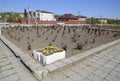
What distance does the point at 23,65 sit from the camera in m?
4.50

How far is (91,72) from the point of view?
4016 millimetres

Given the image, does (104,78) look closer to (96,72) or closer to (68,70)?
(96,72)

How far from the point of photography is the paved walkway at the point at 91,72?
3.65m

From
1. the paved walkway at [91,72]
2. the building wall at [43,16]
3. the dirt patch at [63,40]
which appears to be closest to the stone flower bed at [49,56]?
the paved walkway at [91,72]

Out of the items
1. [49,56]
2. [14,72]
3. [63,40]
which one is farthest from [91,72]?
[63,40]

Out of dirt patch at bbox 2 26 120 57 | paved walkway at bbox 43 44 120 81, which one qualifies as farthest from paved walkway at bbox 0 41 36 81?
dirt patch at bbox 2 26 120 57

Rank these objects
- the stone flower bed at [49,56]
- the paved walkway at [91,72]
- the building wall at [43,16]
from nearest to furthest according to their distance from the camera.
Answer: the paved walkway at [91,72] → the stone flower bed at [49,56] → the building wall at [43,16]

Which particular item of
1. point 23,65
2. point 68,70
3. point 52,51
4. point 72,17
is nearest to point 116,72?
point 68,70

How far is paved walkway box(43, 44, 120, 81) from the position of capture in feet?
12.0

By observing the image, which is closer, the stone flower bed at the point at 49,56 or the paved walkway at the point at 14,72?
the paved walkway at the point at 14,72

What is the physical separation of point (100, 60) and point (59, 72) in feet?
6.45

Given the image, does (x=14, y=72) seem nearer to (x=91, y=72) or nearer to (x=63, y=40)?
(x=91, y=72)

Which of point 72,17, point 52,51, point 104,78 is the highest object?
point 72,17

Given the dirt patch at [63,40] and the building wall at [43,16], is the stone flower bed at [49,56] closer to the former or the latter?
the dirt patch at [63,40]
